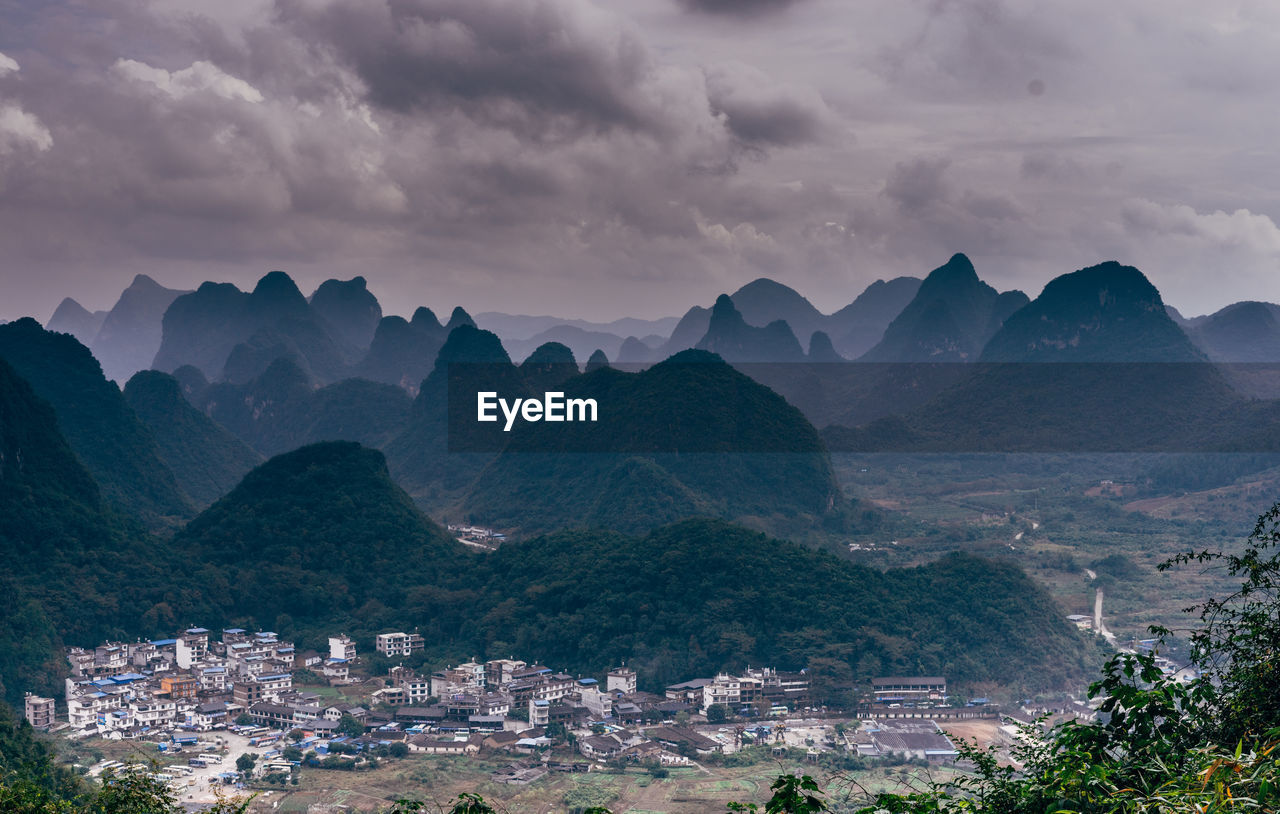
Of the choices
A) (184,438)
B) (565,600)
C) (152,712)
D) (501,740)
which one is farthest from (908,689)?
(184,438)

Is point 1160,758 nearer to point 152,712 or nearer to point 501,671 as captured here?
point 501,671

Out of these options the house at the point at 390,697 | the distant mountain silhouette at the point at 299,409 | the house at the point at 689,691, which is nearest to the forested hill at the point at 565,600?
the house at the point at 689,691

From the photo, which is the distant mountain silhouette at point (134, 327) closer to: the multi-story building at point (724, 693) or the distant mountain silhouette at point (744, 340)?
the distant mountain silhouette at point (744, 340)

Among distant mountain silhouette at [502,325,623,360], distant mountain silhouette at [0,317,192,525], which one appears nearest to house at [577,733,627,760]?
distant mountain silhouette at [0,317,192,525]

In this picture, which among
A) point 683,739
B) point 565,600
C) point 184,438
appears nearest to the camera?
point 683,739

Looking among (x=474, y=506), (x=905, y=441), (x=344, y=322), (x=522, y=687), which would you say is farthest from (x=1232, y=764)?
(x=344, y=322)
